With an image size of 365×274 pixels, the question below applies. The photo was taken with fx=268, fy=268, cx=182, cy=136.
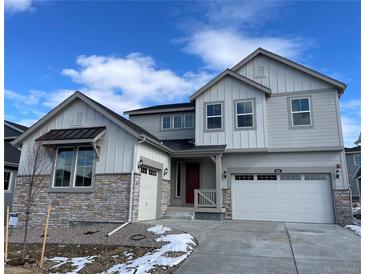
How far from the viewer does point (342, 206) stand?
1209cm

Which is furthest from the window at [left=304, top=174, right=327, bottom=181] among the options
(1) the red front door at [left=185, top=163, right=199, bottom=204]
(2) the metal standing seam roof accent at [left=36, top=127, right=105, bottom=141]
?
(2) the metal standing seam roof accent at [left=36, top=127, right=105, bottom=141]

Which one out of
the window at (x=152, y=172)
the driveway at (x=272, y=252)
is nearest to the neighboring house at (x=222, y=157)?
the window at (x=152, y=172)

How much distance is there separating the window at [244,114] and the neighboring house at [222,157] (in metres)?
0.05

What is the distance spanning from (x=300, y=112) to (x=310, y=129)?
964mm

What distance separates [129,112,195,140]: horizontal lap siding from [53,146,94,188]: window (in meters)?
5.93

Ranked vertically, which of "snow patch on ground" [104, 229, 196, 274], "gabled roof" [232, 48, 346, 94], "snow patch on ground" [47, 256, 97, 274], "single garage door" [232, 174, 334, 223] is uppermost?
"gabled roof" [232, 48, 346, 94]

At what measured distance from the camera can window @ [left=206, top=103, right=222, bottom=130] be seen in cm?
1392

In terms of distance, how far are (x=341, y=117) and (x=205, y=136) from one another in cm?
652

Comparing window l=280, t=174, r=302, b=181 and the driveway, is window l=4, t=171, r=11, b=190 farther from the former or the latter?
window l=280, t=174, r=302, b=181

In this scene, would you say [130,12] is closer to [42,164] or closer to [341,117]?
[42,164]

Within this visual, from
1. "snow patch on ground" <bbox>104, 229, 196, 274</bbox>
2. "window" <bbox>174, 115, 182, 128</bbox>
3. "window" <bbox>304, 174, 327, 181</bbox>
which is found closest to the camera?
"snow patch on ground" <bbox>104, 229, 196, 274</bbox>

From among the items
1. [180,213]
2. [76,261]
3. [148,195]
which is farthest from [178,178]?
[76,261]

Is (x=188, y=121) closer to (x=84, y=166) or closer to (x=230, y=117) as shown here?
(x=230, y=117)

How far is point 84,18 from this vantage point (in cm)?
1215
